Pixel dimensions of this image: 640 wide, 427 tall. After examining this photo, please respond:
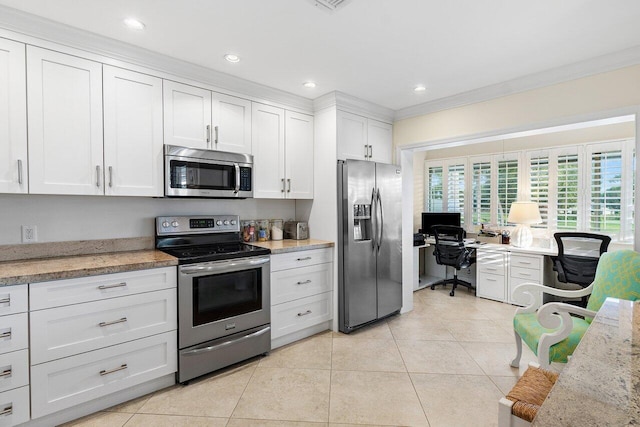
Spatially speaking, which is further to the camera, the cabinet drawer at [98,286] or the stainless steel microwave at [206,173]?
the stainless steel microwave at [206,173]

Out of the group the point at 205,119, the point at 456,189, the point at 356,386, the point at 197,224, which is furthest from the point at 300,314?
the point at 456,189

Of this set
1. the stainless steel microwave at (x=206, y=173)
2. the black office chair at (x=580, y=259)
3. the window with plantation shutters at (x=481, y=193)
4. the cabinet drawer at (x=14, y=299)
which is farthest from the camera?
the window with plantation shutters at (x=481, y=193)

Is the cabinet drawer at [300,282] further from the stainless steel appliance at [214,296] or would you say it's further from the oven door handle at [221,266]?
the oven door handle at [221,266]

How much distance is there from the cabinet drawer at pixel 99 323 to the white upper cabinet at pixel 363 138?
2.14m

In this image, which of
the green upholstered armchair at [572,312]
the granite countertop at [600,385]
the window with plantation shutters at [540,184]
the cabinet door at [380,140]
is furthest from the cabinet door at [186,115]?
the window with plantation shutters at [540,184]

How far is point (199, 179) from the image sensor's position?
108 inches

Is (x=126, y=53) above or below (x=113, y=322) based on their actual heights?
above

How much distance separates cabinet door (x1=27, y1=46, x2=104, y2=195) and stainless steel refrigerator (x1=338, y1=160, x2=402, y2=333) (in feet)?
6.82

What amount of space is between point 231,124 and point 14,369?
221 centimetres

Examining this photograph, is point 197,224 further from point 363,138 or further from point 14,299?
point 363,138

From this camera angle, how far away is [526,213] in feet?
14.2

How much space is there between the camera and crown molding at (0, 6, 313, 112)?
1991mm

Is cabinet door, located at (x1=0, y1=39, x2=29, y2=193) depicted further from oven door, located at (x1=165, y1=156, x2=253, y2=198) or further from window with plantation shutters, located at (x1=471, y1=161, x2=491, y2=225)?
window with plantation shutters, located at (x1=471, y1=161, x2=491, y2=225)

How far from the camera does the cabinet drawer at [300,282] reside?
2.97 metres
